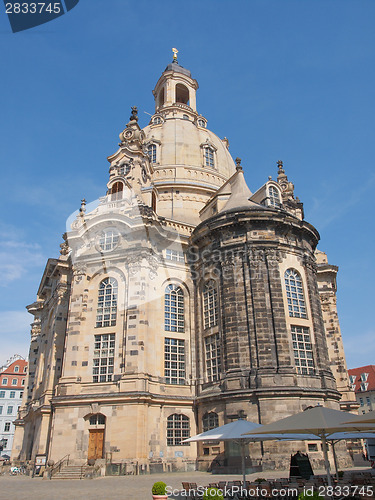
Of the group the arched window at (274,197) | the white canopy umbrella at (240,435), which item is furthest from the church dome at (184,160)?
the white canopy umbrella at (240,435)

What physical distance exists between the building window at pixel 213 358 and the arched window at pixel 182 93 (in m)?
42.1

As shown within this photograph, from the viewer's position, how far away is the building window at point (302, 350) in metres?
29.5

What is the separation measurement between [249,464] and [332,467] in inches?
239

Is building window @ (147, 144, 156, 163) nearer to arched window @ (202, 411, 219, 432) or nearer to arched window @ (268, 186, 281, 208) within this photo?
arched window @ (268, 186, 281, 208)

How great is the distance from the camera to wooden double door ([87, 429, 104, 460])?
27.2m

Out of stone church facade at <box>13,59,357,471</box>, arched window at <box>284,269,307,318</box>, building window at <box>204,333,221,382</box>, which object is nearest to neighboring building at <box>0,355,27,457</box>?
stone church facade at <box>13,59,357,471</box>

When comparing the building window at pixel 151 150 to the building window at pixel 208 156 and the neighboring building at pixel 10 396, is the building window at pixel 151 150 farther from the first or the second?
the neighboring building at pixel 10 396

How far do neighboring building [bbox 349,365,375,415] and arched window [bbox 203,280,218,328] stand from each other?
45.2 meters

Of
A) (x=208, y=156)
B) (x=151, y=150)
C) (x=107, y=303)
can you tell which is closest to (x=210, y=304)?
(x=107, y=303)

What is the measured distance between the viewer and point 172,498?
15.8m

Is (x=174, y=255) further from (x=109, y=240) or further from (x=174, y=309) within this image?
(x=109, y=240)

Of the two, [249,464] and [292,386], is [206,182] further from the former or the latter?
[249,464]

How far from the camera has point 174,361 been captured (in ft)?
104

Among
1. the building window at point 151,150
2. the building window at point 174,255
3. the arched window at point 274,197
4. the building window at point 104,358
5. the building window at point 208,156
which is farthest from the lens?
the building window at point 208,156
